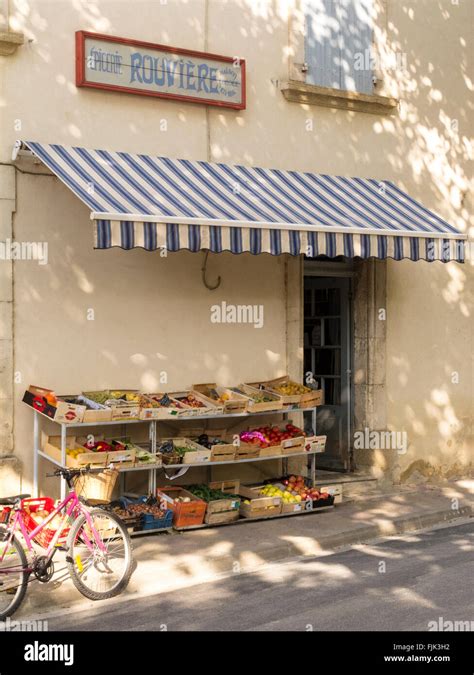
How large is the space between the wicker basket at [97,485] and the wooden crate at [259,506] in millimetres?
1486

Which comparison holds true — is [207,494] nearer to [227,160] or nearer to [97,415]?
[97,415]

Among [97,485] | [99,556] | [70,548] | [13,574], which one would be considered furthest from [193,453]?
[13,574]

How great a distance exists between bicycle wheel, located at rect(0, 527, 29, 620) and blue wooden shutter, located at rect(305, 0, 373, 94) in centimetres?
685

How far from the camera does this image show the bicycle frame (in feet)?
23.1

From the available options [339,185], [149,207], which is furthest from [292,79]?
[149,207]

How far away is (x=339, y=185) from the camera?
37.2ft

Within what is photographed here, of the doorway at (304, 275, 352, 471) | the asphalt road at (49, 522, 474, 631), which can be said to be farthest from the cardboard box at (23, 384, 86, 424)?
the doorway at (304, 275, 352, 471)

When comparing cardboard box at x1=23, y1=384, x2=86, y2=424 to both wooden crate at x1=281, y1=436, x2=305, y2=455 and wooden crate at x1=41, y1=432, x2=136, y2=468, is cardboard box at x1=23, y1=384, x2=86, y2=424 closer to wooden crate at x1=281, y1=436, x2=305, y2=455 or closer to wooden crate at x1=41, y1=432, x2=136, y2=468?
wooden crate at x1=41, y1=432, x2=136, y2=468

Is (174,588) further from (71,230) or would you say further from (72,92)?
(72,92)

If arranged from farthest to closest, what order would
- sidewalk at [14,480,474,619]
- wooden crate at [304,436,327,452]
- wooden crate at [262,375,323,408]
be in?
wooden crate at [304,436,327,452]
wooden crate at [262,375,323,408]
sidewalk at [14,480,474,619]

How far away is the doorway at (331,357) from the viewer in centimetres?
1229

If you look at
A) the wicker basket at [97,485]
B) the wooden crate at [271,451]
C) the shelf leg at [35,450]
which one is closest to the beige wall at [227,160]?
the shelf leg at [35,450]

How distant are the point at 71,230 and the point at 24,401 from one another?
5.82 feet

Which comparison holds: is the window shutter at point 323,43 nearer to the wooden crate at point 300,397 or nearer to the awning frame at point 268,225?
the awning frame at point 268,225
